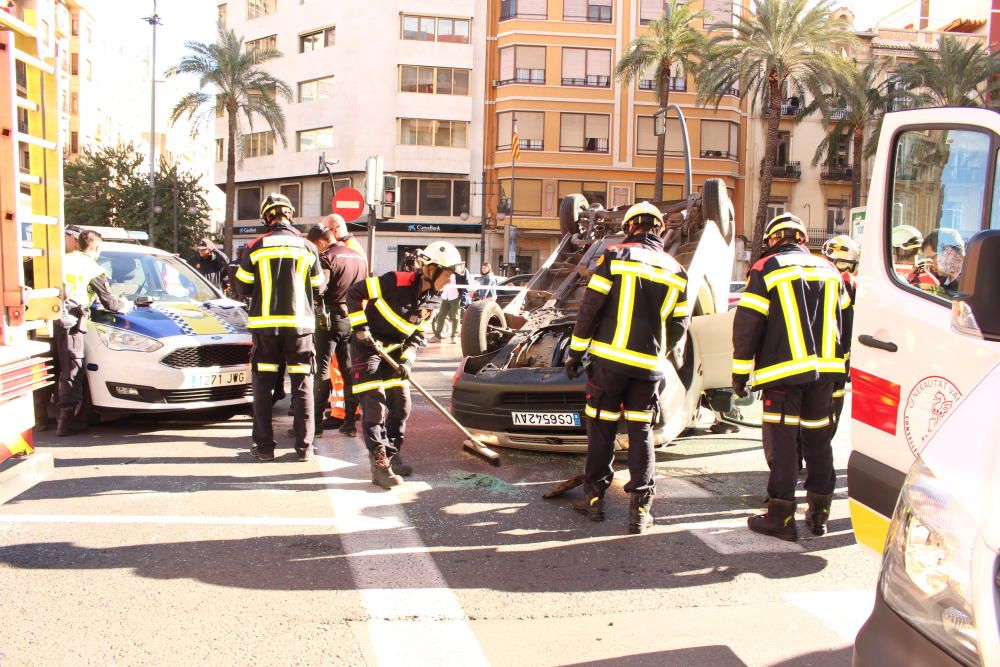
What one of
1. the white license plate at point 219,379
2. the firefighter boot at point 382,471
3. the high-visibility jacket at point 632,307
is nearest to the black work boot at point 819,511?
the high-visibility jacket at point 632,307

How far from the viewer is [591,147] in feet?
149

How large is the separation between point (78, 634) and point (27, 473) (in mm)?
714

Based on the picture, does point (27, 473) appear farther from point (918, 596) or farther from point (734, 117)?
point (734, 117)

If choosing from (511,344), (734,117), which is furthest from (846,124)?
(511,344)

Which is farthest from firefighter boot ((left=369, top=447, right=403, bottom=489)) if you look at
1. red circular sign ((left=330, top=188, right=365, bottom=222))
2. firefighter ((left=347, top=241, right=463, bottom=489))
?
red circular sign ((left=330, top=188, right=365, bottom=222))

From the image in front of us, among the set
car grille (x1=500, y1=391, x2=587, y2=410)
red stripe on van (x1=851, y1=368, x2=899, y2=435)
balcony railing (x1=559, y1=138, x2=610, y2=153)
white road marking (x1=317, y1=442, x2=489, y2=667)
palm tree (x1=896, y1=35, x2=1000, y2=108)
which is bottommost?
white road marking (x1=317, y1=442, x2=489, y2=667)

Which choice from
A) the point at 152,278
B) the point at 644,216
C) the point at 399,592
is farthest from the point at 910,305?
the point at 152,278

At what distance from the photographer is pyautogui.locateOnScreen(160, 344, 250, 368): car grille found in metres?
7.46

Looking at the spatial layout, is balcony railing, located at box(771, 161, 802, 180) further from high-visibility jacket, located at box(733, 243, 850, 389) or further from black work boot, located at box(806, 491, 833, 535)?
black work boot, located at box(806, 491, 833, 535)

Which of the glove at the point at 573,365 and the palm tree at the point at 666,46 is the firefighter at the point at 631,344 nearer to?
the glove at the point at 573,365

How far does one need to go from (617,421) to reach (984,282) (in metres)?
3.16

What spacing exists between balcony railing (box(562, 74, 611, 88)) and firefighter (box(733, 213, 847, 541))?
1665 inches

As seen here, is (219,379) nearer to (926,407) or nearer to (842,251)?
(842,251)

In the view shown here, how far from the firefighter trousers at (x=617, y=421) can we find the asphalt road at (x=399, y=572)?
315 mm
